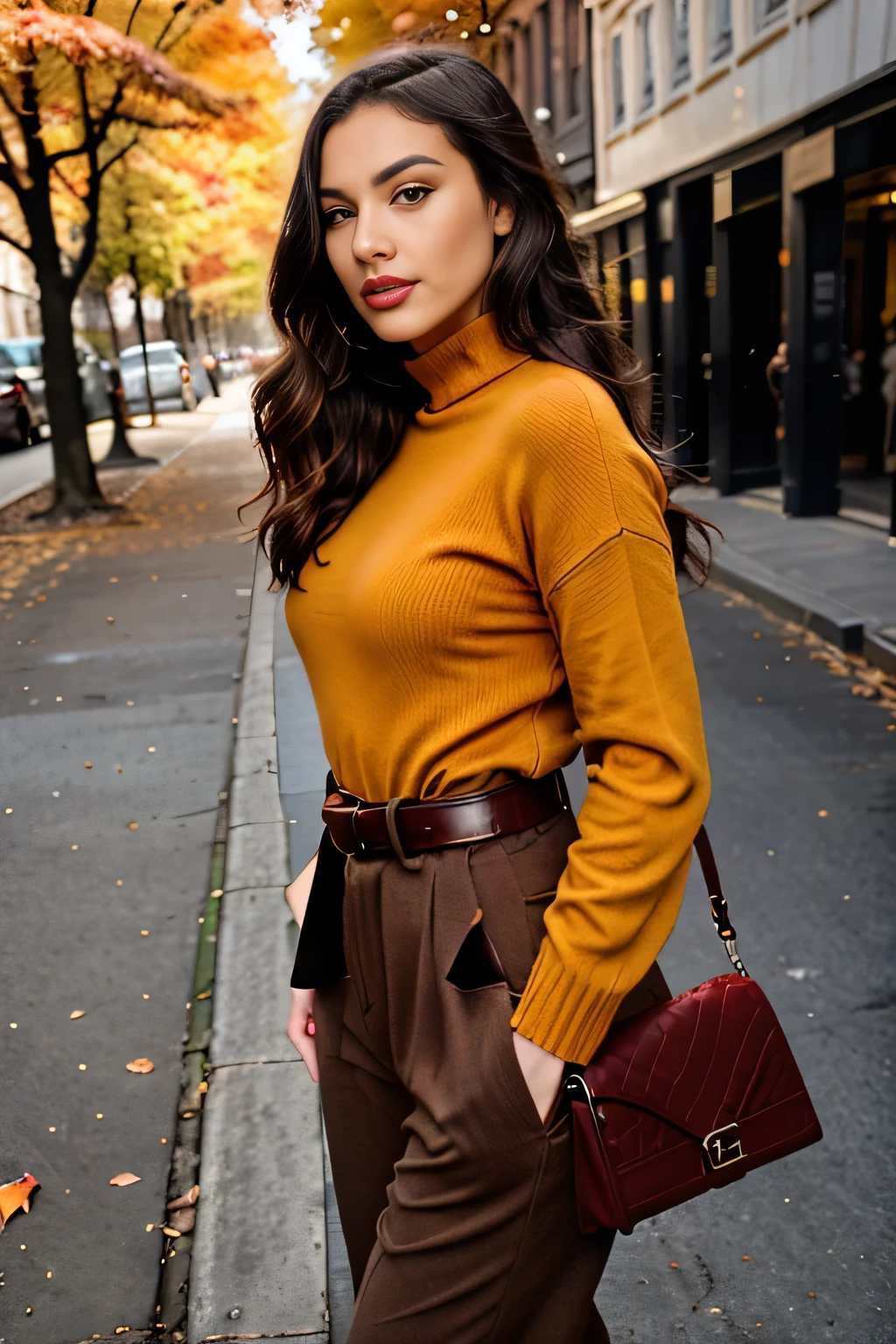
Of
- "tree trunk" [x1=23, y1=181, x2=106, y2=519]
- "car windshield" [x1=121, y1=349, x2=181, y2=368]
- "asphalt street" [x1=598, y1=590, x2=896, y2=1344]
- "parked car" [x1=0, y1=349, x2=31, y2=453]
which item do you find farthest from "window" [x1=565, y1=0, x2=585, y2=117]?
"car windshield" [x1=121, y1=349, x2=181, y2=368]

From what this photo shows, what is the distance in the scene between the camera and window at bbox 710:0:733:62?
13453 millimetres

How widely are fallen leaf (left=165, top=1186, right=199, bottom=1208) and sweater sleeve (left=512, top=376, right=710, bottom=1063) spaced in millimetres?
1994

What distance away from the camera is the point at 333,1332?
2629 mm

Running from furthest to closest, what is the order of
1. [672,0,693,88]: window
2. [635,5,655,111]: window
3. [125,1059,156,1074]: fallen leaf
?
[635,5,655,111]: window → [672,0,693,88]: window → [125,1059,156,1074]: fallen leaf

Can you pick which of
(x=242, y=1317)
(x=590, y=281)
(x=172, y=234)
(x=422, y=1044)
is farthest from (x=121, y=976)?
(x=172, y=234)

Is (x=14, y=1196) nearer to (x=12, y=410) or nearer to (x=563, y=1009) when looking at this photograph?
(x=563, y=1009)

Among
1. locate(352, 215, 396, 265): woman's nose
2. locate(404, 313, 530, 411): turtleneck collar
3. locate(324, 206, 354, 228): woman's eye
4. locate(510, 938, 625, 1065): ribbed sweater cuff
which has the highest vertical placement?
locate(324, 206, 354, 228): woman's eye

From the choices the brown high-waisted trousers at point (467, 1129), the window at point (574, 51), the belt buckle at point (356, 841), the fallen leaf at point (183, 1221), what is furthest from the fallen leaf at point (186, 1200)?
the window at point (574, 51)

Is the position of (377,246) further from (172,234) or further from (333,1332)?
(172,234)

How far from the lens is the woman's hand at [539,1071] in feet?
4.78

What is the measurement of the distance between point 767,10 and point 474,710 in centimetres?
1323

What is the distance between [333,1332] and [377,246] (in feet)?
7.02

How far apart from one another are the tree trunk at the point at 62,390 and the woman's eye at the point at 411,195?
13.7 m

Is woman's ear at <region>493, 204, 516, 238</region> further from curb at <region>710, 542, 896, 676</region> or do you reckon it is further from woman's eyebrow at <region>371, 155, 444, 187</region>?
curb at <region>710, 542, 896, 676</region>
